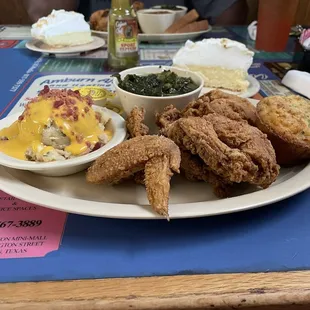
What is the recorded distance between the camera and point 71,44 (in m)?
2.11

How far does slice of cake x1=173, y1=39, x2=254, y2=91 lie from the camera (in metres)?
1.58

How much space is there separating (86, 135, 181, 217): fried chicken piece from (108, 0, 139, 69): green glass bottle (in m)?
1.01

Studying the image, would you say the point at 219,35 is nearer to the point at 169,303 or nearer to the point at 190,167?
the point at 190,167

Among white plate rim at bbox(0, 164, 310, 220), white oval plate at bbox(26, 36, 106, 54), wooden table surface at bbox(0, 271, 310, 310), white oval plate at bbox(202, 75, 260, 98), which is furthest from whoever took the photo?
white oval plate at bbox(26, 36, 106, 54)

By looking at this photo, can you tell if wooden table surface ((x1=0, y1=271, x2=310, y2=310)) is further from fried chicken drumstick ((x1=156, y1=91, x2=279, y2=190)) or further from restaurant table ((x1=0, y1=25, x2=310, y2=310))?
fried chicken drumstick ((x1=156, y1=91, x2=279, y2=190))

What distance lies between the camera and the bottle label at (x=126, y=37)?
170cm

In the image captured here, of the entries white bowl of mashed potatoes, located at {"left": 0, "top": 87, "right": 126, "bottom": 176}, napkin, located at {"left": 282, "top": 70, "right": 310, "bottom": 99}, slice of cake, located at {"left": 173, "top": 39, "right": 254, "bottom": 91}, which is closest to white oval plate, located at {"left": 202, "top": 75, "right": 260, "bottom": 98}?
slice of cake, located at {"left": 173, "top": 39, "right": 254, "bottom": 91}

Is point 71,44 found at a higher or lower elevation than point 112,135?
lower

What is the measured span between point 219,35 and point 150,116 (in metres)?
1.59

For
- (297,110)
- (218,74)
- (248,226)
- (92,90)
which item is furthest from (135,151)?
(218,74)

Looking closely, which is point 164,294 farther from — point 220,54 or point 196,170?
point 220,54

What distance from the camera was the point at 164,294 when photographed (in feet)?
2.05

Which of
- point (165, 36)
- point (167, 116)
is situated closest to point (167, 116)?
point (167, 116)

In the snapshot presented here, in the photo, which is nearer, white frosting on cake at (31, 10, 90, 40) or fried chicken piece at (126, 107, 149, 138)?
fried chicken piece at (126, 107, 149, 138)
